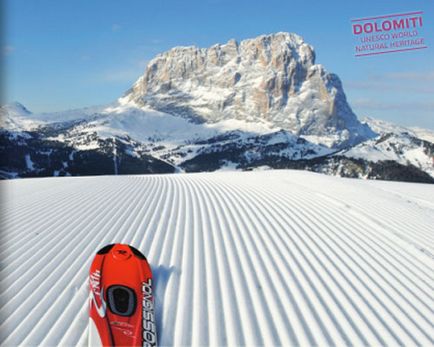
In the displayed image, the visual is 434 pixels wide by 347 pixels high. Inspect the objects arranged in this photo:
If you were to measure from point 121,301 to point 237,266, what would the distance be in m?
3.81

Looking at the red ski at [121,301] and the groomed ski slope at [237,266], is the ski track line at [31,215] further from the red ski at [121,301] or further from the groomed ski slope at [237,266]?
the red ski at [121,301]

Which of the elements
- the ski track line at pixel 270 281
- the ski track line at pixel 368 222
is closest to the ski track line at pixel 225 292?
the ski track line at pixel 270 281

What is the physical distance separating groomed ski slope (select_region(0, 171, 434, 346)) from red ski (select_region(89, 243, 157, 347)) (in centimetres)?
37

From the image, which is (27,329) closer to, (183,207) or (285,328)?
(285,328)

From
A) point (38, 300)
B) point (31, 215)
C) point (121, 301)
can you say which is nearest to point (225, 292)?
point (121, 301)

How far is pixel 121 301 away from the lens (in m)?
8.01

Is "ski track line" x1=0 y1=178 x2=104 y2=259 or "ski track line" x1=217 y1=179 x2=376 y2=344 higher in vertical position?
"ski track line" x1=0 y1=178 x2=104 y2=259

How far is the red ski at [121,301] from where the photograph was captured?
24.2 feet

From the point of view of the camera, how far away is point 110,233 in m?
13.1

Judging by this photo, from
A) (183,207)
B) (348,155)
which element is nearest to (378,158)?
(348,155)

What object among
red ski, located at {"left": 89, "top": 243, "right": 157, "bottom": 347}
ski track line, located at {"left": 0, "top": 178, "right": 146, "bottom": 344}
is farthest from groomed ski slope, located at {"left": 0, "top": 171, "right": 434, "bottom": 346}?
red ski, located at {"left": 89, "top": 243, "right": 157, "bottom": 347}

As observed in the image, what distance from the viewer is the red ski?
7.36m

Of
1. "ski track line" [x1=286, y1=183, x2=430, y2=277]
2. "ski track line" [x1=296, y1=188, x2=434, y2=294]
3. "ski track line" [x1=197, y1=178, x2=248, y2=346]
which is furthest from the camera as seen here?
"ski track line" [x1=286, y1=183, x2=430, y2=277]

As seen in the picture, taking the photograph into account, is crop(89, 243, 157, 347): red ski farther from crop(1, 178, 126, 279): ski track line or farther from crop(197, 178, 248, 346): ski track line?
crop(1, 178, 126, 279): ski track line
